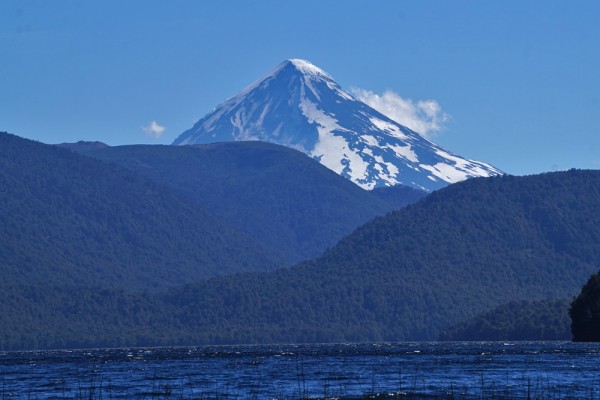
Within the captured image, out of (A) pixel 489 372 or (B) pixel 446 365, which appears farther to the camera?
(B) pixel 446 365

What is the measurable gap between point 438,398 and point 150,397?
1848 centimetres

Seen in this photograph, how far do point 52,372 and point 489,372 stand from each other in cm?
4436

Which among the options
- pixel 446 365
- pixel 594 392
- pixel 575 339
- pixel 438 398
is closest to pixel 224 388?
pixel 438 398

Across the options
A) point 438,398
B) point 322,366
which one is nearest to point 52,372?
point 322,366

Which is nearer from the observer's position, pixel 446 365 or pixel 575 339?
pixel 446 365

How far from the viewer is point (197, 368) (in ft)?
446

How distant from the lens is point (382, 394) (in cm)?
8725

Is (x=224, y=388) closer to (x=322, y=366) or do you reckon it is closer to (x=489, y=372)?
(x=489, y=372)

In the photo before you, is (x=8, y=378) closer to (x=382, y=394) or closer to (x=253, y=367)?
(x=253, y=367)

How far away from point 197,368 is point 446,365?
2405 centimetres

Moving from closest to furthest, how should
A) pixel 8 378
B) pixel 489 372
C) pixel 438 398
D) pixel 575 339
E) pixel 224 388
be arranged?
pixel 438 398
pixel 224 388
pixel 489 372
pixel 8 378
pixel 575 339

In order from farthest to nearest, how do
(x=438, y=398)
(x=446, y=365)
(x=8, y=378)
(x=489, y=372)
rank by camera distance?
1. (x=446, y=365)
2. (x=8, y=378)
3. (x=489, y=372)
4. (x=438, y=398)

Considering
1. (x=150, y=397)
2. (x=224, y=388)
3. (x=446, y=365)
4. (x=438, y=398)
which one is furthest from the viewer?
(x=446, y=365)

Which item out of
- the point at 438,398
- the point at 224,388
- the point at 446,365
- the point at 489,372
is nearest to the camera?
the point at 438,398
